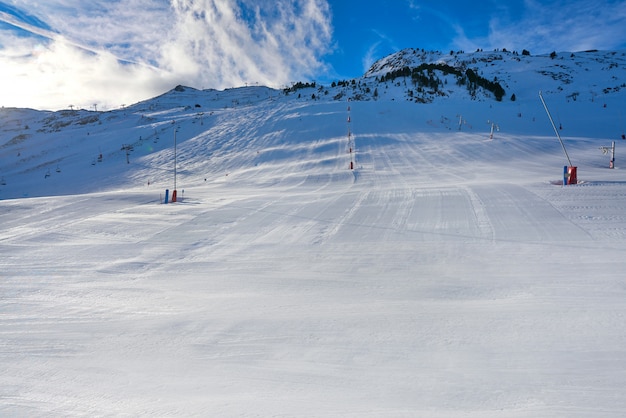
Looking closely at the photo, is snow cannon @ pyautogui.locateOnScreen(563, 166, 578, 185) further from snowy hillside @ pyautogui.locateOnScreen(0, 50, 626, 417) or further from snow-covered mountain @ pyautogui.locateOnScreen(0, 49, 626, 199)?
snow-covered mountain @ pyautogui.locateOnScreen(0, 49, 626, 199)

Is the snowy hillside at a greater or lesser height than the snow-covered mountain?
lesser

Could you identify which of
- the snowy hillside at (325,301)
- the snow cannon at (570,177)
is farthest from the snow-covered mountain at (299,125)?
the snow cannon at (570,177)

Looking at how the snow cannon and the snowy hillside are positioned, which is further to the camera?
the snow cannon

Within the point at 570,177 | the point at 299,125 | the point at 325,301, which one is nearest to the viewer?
the point at 325,301

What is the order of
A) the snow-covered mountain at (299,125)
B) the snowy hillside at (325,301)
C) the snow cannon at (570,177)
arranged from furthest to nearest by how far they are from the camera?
the snow-covered mountain at (299,125)
the snow cannon at (570,177)
the snowy hillside at (325,301)

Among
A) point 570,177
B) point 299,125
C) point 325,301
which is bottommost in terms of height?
point 325,301

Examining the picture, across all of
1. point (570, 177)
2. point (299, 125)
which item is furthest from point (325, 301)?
point (299, 125)

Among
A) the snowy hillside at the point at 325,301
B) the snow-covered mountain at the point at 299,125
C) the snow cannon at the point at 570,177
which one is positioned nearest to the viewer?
the snowy hillside at the point at 325,301

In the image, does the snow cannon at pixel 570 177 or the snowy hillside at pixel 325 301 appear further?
the snow cannon at pixel 570 177

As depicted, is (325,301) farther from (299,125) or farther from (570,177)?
(299,125)

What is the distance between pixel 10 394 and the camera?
3037 millimetres

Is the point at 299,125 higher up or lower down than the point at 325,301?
higher up

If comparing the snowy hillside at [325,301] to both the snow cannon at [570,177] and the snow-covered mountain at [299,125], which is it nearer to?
the snow cannon at [570,177]

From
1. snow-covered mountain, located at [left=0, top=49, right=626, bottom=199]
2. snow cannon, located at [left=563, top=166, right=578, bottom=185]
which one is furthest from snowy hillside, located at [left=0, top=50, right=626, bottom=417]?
snow-covered mountain, located at [left=0, top=49, right=626, bottom=199]
